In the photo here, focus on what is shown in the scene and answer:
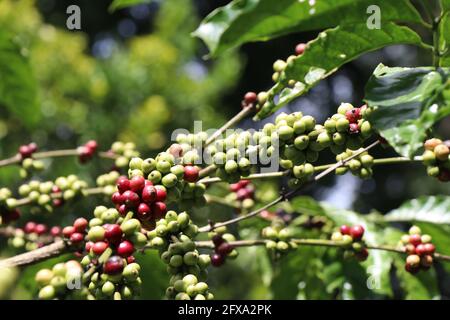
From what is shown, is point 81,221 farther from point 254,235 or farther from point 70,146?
point 70,146

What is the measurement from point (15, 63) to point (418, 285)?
1.50 meters

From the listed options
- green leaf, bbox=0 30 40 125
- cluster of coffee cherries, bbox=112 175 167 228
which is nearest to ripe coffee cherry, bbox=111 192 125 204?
cluster of coffee cherries, bbox=112 175 167 228

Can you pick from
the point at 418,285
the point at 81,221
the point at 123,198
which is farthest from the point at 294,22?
the point at 418,285

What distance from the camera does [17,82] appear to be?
2.01 meters

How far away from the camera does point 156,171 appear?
1062 millimetres

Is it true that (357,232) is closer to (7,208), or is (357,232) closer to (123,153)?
(123,153)

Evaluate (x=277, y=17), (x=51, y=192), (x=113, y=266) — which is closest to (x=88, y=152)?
(x=51, y=192)

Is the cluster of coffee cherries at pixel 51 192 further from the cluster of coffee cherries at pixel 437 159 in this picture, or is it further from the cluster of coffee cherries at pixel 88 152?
the cluster of coffee cherries at pixel 437 159

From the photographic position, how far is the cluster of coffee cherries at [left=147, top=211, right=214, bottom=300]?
38.8 inches

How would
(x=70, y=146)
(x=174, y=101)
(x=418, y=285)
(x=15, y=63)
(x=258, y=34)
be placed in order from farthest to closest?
(x=174, y=101) < (x=70, y=146) < (x=15, y=63) < (x=418, y=285) < (x=258, y=34)

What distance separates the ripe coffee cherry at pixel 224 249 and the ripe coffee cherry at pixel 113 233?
0.36 meters

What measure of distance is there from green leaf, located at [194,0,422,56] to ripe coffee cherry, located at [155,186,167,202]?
28 centimetres

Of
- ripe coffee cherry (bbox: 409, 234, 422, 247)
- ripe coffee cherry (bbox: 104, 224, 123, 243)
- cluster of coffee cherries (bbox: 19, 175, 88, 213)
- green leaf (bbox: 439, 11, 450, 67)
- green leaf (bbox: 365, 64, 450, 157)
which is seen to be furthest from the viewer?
cluster of coffee cherries (bbox: 19, 175, 88, 213)

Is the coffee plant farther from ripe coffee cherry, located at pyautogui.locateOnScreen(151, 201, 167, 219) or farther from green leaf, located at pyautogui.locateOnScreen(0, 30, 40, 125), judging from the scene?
green leaf, located at pyautogui.locateOnScreen(0, 30, 40, 125)
